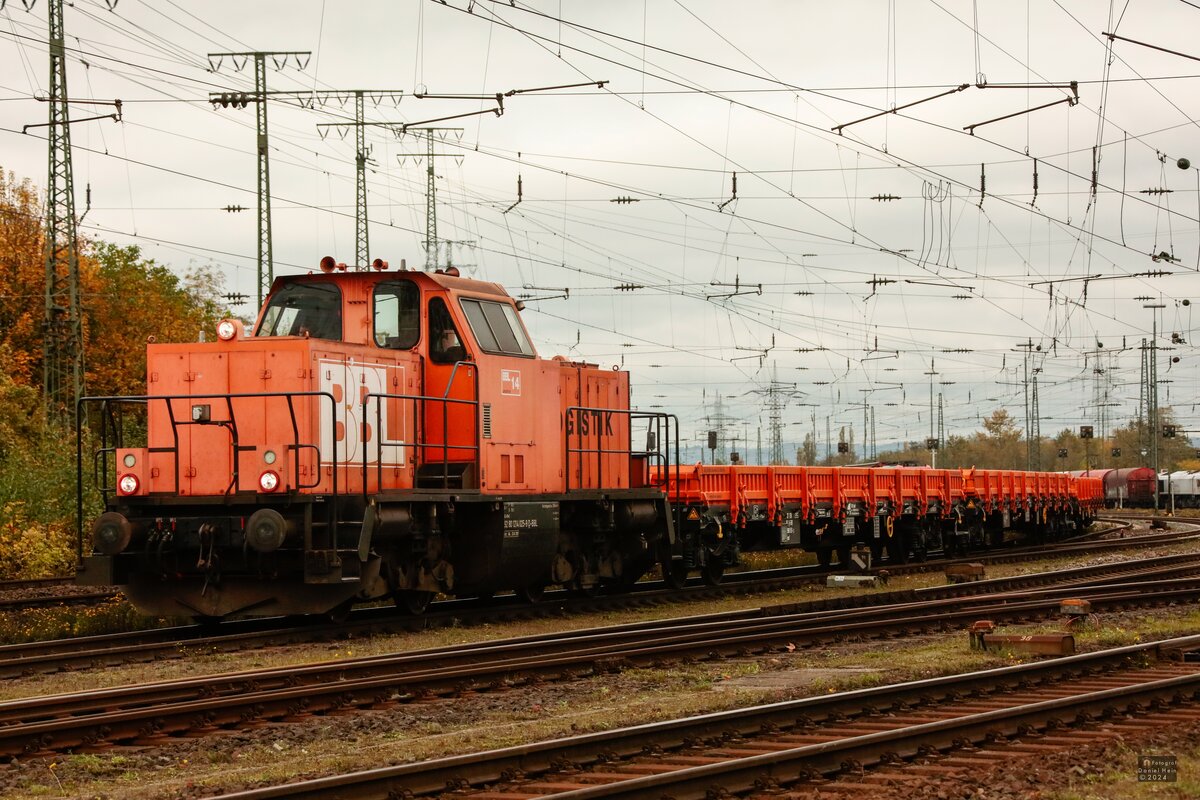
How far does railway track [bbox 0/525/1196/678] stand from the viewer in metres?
12.5

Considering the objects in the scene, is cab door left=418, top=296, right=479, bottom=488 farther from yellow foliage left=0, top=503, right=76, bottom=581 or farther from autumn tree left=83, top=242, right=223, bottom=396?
autumn tree left=83, top=242, right=223, bottom=396

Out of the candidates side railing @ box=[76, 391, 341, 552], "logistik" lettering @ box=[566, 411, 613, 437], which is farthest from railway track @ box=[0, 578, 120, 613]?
"logistik" lettering @ box=[566, 411, 613, 437]

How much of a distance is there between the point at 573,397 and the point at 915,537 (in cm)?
1275

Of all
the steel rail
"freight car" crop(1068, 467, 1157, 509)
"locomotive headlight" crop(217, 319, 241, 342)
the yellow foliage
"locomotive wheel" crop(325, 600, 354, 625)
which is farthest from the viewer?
"freight car" crop(1068, 467, 1157, 509)

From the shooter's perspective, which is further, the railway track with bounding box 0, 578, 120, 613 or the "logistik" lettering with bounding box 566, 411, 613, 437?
the railway track with bounding box 0, 578, 120, 613

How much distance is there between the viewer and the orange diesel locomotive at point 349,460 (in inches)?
538

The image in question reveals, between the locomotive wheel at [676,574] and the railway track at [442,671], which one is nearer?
the railway track at [442,671]

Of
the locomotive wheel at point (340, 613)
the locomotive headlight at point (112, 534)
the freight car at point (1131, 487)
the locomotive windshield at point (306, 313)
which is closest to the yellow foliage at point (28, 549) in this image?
the locomotive wheel at point (340, 613)

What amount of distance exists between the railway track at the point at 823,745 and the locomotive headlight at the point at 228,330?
7.75 metres

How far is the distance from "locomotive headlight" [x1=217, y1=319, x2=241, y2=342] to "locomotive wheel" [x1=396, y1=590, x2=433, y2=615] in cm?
364

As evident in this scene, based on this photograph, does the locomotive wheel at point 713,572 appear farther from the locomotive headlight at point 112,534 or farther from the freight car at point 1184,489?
the freight car at point 1184,489

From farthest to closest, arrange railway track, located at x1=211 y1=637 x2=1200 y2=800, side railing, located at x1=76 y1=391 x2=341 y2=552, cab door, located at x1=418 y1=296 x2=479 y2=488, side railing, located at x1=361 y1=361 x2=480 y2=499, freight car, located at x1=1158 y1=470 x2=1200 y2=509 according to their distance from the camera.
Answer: freight car, located at x1=1158 y1=470 x2=1200 y2=509, cab door, located at x1=418 y1=296 x2=479 y2=488, side railing, located at x1=361 y1=361 x2=480 y2=499, side railing, located at x1=76 y1=391 x2=341 y2=552, railway track, located at x1=211 y1=637 x2=1200 y2=800

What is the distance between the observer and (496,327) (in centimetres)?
1638

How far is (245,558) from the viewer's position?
13562 mm
